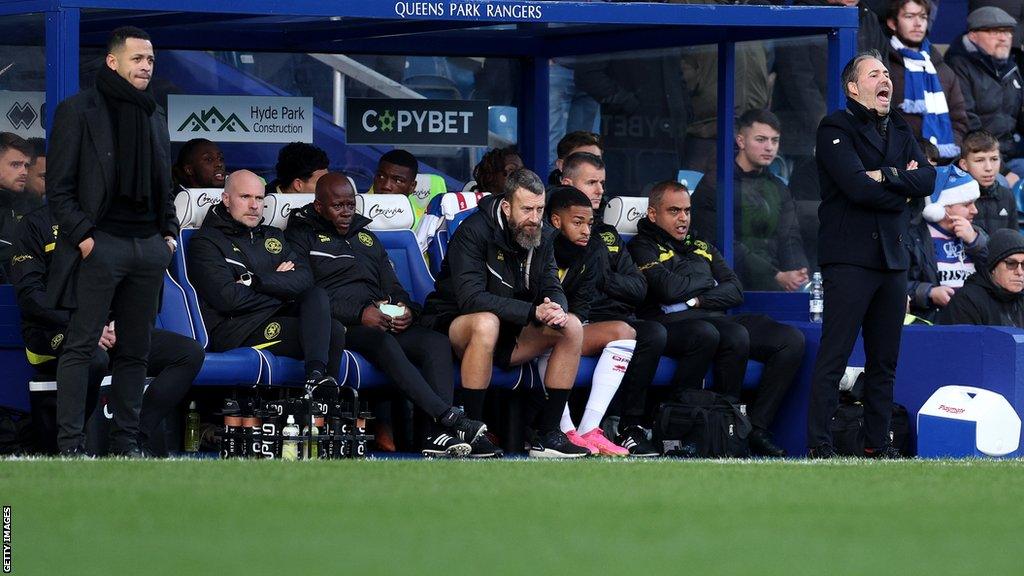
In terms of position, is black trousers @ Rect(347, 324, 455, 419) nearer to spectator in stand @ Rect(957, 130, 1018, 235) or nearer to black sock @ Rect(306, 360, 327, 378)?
black sock @ Rect(306, 360, 327, 378)

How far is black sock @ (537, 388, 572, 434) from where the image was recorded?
10305 millimetres

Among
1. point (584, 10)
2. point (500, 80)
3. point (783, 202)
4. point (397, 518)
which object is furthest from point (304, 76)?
point (397, 518)

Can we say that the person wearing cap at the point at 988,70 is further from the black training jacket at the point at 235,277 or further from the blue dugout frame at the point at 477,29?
the black training jacket at the point at 235,277

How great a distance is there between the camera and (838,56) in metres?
11.4

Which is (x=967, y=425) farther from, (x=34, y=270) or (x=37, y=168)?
(x=37, y=168)

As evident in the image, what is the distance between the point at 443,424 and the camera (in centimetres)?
988

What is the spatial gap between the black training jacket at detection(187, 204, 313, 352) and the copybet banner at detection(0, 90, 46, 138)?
105cm

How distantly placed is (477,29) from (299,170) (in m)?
1.91

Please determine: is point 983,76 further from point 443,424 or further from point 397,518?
point 397,518

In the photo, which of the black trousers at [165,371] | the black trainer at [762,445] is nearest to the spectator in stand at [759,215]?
the black trainer at [762,445]

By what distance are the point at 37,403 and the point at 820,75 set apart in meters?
5.07

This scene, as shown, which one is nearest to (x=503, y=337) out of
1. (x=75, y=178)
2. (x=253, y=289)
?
(x=253, y=289)

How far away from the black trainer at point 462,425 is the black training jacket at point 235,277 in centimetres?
113

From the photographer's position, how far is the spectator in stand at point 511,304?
10133 millimetres
